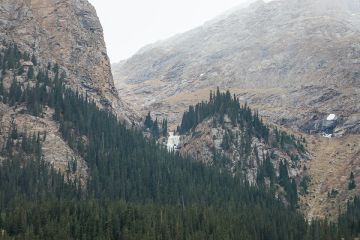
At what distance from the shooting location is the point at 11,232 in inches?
5468

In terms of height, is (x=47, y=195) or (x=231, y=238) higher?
(x=47, y=195)

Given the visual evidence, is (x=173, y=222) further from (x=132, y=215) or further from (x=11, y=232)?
(x=11, y=232)

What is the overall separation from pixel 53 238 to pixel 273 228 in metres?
70.1

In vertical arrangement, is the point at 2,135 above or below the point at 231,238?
above

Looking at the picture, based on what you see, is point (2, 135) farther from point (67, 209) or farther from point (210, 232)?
point (210, 232)

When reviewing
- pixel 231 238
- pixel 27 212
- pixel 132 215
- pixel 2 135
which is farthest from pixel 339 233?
pixel 2 135

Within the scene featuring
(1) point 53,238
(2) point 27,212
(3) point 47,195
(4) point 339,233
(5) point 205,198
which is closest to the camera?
(1) point 53,238

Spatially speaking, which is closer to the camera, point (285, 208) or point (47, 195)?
point (47, 195)

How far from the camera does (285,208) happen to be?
7790 inches

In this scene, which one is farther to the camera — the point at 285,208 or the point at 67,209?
the point at 285,208

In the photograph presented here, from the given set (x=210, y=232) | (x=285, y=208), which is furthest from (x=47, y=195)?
(x=285, y=208)

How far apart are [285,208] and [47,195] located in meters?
90.2

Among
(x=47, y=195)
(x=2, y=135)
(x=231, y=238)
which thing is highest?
(x=2, y=135)

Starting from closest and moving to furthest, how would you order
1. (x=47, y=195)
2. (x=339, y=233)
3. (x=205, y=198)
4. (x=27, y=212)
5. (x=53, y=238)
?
(x=53, y=238) → (x=27, y=212) → (x=339, y=233) → (x=47, y=195) → (x=205, y=198)
